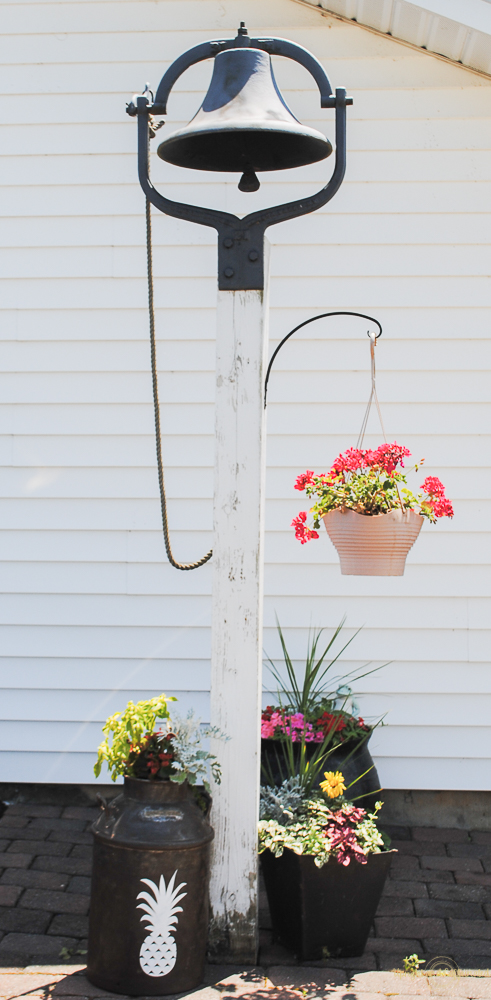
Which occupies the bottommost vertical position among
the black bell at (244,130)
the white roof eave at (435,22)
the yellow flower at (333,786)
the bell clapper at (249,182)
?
the yellow flower at (333,786)

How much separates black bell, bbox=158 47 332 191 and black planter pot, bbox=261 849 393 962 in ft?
6.68

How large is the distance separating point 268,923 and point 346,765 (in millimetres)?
618

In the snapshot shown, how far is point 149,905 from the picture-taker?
230 centimetres

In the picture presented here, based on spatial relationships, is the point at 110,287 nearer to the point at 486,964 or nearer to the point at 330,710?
the point at 330,710

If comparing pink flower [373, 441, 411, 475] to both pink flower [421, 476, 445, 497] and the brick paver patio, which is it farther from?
the brick paver patio

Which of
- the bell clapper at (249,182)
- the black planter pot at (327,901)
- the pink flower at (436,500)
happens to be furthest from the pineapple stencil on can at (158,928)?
the bell clapper at (249,182)

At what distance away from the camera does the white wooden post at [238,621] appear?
8.21 ft

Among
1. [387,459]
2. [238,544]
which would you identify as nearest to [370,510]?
[387,459]

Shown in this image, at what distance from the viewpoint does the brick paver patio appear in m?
2.38

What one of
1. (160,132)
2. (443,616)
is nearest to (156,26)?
(160,132)

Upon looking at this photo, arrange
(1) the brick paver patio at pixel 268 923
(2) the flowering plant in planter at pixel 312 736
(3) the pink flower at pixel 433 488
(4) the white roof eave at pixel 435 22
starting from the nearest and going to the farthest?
(1) the brick paver patio at pixel 268 923
(3) the pink flower at pixel 433 488
(2) the flowering plant in planter at pixel 312 736
(4) the white roof eave at pixel 435 22

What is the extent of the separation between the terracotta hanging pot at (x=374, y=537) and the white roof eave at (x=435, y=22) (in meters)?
2.03

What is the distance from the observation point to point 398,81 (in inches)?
142

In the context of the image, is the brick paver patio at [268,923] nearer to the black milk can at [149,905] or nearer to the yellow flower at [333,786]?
the black milk can at [149,905]
